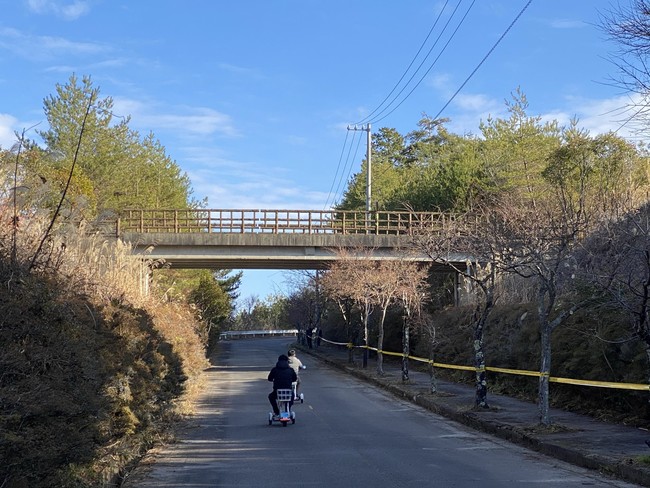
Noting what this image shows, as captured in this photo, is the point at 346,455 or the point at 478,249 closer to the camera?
the point at 346,455

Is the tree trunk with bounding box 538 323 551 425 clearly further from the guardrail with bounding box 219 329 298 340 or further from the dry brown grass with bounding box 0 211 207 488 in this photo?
the guardrail with bounding box 219 329 298 340

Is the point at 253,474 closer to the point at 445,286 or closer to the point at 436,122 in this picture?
the point at 445,286

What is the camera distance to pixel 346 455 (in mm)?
10891

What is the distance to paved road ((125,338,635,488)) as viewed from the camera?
8.93m

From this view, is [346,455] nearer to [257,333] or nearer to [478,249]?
[478,249]

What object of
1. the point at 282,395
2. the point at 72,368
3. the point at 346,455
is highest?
the point at 72,368

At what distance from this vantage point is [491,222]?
16.0 m

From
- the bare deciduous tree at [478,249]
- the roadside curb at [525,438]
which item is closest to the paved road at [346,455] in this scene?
the roadside curb at [525,438]

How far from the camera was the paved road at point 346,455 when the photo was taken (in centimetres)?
893

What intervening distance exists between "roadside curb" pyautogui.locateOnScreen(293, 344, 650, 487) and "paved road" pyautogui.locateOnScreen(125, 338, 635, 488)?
8.5 inches

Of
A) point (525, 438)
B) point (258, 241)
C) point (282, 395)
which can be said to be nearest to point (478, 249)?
point (525, 438)

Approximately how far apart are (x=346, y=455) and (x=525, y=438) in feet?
11.0

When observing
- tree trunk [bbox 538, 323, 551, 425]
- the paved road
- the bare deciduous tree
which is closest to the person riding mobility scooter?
the paved road

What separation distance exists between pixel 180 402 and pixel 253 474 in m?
9.61
